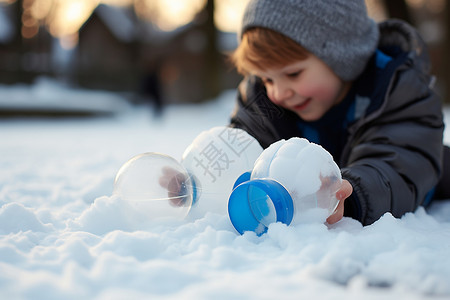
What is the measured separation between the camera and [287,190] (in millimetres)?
1331

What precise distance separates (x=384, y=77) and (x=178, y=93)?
26834mm

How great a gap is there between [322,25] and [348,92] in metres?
0.41

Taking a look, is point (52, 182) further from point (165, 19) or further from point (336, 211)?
point (165, 19)

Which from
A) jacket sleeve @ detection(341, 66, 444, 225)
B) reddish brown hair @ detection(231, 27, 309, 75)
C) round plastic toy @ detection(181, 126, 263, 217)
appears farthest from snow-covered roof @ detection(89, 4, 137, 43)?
round plastic toy @ detection(181, 126, 263, 217)

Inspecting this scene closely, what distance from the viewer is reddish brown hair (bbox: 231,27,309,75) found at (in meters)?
2.15

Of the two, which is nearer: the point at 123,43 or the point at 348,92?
the point at 348,92

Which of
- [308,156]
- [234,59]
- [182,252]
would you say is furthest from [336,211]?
[234,59]

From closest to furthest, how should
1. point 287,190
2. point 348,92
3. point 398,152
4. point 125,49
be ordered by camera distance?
point 287,190 < point 398,152 < point 348,92 < point 125,49

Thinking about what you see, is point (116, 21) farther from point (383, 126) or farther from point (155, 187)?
point (155, 187)

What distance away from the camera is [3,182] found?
2.47 m

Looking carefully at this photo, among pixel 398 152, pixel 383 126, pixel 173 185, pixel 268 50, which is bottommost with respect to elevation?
pixel 398 152

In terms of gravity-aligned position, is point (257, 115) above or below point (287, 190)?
above

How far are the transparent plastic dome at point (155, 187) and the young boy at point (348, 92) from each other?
0.66 meters

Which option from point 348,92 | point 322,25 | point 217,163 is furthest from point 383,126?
point 217,163
